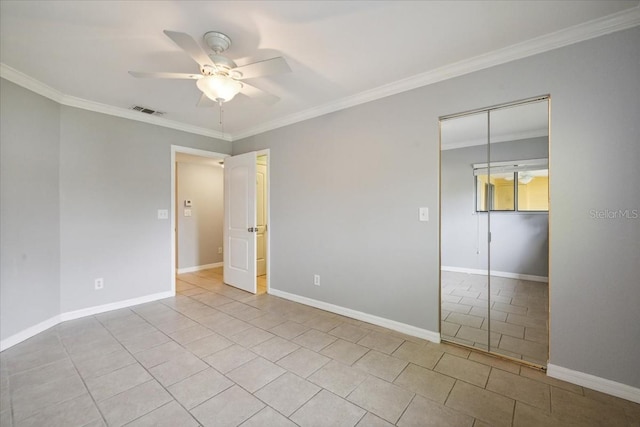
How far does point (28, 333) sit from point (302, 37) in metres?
3.84

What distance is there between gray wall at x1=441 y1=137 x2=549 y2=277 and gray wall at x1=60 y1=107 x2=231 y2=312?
3781mm

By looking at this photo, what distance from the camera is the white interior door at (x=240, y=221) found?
410cm

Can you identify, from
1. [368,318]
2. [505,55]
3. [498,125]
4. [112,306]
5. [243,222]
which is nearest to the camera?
Result: [505,55]

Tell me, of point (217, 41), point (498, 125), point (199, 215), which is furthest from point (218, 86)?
point (199, 215)

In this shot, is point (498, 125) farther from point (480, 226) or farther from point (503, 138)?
point (480, 226)

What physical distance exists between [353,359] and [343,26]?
2.65m

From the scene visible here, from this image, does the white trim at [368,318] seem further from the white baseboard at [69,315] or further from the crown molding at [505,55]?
the crown molding at [505,55]

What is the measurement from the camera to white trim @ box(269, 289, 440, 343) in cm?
263

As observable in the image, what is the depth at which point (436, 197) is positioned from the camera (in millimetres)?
2561

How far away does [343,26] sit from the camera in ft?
6.23

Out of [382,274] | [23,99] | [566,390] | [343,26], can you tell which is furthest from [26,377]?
[566,390]

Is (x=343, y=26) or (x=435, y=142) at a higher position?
(x=343, y=26)

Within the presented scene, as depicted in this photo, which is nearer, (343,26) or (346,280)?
(343,26)

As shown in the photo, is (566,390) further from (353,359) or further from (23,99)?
(23,99)
